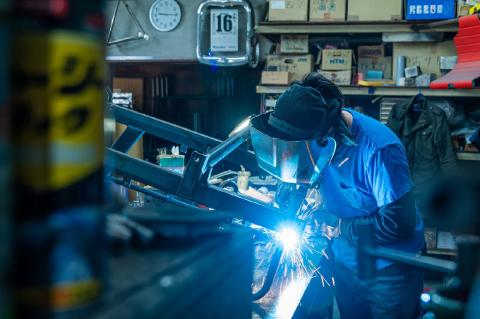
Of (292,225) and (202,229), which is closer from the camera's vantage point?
(202,229)

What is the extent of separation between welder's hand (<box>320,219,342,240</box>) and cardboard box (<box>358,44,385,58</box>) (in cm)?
384

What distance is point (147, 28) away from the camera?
8.05 meters

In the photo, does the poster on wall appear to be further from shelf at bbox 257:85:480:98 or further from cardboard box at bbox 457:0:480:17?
cardboard box at bbox 457:0:480:17

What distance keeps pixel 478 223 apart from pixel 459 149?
544 centimetres

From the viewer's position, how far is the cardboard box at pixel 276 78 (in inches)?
242

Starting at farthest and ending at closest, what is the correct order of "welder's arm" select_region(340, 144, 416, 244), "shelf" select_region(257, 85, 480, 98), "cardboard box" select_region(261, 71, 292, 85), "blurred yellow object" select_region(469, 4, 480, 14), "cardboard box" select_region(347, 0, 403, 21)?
"cardboard box" select_region(261, 71, 292, 85)
"cardboard box" select_region(347, 0, 403, 21)
"shelf" select_region(257, 85, 480, 98)
"blurred yellow object" select_region(469, 4, 480, 14)
"welder's arm" select_region(340, 144, 416, 244)

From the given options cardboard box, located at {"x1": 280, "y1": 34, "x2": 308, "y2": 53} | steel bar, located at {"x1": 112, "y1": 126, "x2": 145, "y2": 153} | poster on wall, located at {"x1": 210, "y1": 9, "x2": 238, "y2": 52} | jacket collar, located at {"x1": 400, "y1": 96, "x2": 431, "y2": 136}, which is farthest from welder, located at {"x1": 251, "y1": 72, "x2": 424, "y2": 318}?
poster on wall, located at {"x1": 210, "y1": 9, "x2": 238, "y2": 52}

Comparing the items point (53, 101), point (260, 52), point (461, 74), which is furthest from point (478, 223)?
point (260, 52)

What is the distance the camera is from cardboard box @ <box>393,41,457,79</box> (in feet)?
19.8

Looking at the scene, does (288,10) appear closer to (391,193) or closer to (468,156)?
(468,156)

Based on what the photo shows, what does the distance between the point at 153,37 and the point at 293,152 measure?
19.4ft

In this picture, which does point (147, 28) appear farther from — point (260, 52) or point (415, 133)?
point (415, 133)

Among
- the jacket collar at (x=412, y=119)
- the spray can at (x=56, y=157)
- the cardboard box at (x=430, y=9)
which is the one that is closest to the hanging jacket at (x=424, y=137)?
the jacket collar at (x=412, y=119)

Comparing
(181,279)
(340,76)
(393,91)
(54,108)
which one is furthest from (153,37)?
(54,108)
